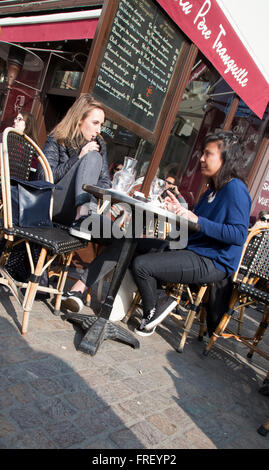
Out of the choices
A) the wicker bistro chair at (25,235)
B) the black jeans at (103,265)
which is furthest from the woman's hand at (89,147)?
the black jeans at (103,265)

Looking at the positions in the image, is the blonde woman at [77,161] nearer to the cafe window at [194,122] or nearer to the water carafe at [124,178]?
the water carafe at [124,178]

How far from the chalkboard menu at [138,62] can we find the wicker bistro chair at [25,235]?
5.12 ft

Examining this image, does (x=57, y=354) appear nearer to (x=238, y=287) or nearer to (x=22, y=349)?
(x=22, y=349)

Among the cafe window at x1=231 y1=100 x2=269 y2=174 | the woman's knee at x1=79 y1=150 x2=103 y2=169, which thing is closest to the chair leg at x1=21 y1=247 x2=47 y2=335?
the woman's knee at x1=79 y1=150 x2=103 y2=169

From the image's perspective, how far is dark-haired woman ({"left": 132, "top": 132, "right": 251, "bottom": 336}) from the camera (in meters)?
2.48

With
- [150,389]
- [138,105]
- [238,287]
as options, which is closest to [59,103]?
[138,105]

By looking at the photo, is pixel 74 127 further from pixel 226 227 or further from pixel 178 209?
pixel 226 227

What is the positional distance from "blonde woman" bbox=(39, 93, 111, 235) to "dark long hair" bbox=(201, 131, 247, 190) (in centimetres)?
90

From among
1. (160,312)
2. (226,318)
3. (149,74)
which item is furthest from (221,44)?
(160,312)

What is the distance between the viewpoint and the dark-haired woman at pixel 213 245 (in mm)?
2477

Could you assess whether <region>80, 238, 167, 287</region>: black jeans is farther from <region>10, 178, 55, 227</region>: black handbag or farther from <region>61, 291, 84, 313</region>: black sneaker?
<region>10, 178, 55, 227</region>: black handbag

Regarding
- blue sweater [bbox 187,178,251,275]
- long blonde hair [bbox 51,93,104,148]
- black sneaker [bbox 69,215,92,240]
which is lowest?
black sneaker [bbox 69,215,92,240]

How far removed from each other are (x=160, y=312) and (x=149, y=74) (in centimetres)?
305

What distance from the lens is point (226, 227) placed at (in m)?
2.45
